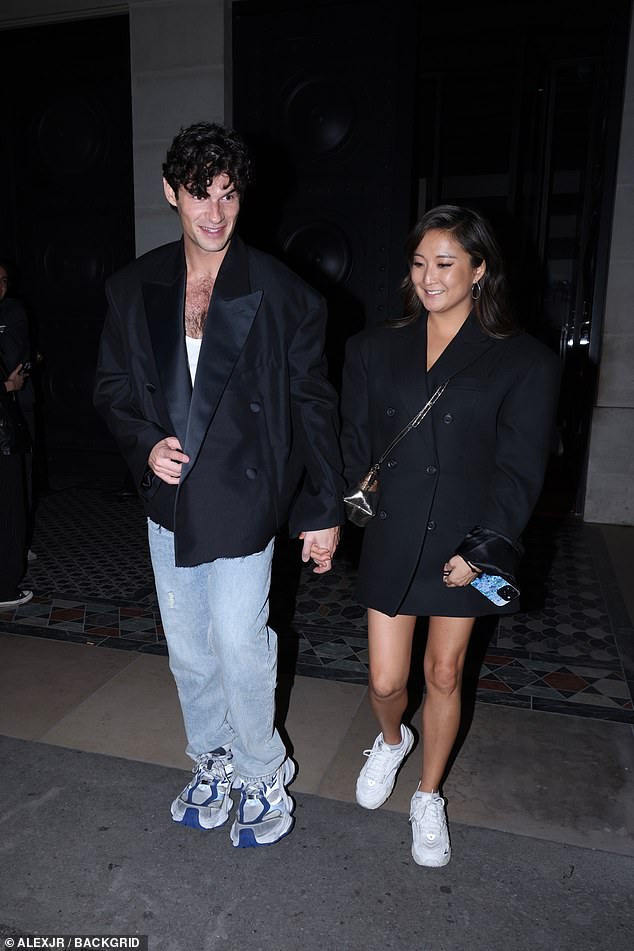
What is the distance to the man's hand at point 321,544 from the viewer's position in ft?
7.34

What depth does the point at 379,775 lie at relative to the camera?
2.50 m

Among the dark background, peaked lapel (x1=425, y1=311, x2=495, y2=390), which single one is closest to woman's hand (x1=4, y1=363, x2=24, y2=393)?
the dark background

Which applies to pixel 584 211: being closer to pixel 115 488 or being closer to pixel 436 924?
pixel 115 488

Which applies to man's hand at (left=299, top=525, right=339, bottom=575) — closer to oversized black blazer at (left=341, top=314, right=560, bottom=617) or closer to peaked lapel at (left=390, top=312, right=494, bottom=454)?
oversized black blazer at (left=341, top=314, right=560, bottom=617)

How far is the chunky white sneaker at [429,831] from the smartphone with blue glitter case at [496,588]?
2.27ft

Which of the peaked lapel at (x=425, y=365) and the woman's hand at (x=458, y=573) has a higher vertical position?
the peaked lapel at (x=425, y=365)

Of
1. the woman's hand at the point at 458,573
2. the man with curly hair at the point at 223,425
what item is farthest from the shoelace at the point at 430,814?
the woman's hand at the point at 458,573

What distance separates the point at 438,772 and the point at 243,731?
61 cm

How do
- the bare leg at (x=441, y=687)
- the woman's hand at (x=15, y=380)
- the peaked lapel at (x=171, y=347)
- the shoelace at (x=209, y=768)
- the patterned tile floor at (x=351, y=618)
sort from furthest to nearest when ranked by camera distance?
the woman's hand at (x=15, y=380) < the patterned tile floor at (x=351, y=618) < the shoelace at (x=209, y=768) < the bare leg at (x=441, y=687) < the peaked lapel at (x=171, y=347)

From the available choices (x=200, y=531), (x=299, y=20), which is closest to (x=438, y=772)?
(x=200, y=531)

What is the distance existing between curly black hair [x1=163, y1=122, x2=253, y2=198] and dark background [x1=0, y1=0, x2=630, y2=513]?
4083mm

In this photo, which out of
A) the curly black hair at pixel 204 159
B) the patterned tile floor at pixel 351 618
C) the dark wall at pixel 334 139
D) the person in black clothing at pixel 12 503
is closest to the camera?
the curly black hair at pixel 204 159

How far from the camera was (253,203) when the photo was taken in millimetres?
6250

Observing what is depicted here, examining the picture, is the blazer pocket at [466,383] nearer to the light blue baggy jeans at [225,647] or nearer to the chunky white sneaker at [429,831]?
the light blue baggy jeans at [225,647]
